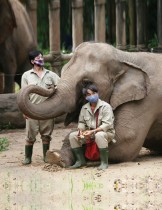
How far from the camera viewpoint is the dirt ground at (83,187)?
25.5ft

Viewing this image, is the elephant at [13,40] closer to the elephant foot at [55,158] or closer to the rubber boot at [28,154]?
the rubber boot at [28,154]

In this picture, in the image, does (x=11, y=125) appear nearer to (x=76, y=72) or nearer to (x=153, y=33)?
(x=76, y=72)

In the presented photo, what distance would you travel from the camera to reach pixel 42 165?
9859 mm

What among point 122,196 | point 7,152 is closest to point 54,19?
point 7,152

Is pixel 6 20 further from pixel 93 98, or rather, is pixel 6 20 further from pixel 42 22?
pixel 42 22

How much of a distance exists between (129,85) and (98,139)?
0.93m

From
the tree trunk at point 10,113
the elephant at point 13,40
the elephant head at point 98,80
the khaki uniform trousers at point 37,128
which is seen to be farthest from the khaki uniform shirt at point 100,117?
the elephant at point 13,40

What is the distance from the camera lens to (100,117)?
9609mm

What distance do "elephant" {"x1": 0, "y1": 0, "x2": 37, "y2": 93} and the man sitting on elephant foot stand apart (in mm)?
6059

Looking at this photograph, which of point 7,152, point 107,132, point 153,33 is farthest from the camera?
point 153,33

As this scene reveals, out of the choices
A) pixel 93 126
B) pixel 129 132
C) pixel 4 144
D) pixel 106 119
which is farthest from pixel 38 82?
pixel 4 144

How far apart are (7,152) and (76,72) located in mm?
2196

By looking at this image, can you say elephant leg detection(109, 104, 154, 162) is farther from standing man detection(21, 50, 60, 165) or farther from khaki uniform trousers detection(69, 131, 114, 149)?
standing man detection(21, 50, 60, 165)

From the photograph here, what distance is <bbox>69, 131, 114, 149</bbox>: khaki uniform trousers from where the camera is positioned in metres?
9.46
